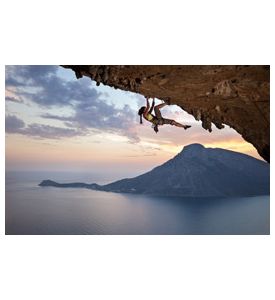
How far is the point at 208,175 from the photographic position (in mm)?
61750

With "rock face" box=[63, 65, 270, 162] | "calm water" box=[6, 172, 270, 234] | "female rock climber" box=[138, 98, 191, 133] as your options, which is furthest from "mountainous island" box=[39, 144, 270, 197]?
"female rock climber" box=[138, 98, 191, 133]

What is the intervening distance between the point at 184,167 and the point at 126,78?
170ft

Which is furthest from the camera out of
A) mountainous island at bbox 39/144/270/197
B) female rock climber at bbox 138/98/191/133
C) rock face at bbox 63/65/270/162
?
mountainous island at bbox 39/144/270/197

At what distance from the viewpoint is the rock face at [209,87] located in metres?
5.68

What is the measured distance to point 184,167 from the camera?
5694 centimetres

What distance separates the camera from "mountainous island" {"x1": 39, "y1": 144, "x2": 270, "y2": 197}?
46.7 meters

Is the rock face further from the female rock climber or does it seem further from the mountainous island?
the mountainous island

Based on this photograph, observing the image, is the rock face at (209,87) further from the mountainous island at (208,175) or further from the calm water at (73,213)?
the mountainous island at (208,175)

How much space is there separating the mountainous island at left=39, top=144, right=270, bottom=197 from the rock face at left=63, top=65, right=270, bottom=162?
34.9 meters

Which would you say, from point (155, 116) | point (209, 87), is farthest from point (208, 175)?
point (209, 87)

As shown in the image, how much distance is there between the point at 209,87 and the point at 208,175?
5735 cm

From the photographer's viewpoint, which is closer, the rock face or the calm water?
the rock face
